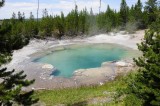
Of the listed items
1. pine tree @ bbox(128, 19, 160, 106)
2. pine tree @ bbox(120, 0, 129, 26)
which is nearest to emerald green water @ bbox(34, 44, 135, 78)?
pine tree @ bbox(120, 0, 129, 26)

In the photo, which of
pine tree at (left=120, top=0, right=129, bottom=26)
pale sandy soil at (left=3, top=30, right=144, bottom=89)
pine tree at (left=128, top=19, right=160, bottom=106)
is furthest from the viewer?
pine tree at (left=120, top=0, right=129, bottom=26)

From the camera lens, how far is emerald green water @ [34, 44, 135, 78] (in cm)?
5569

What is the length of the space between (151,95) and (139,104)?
100 centimetres

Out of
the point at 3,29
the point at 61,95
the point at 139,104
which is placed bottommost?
the point at 61,95

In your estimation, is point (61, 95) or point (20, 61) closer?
point (61, 95)

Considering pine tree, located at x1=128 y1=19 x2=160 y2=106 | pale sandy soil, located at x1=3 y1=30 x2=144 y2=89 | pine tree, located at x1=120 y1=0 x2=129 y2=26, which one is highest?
pine tree, located at x1=120 y1=0 x2=129 y2=26

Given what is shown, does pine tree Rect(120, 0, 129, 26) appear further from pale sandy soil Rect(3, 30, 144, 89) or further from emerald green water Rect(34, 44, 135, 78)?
pale sandy soil Rect(3, 30, 144, 89)

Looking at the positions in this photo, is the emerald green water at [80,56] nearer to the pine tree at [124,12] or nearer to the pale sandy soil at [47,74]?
the pale sandy soil at [47,74]

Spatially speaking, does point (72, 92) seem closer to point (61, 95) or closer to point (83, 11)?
point (61, 95)

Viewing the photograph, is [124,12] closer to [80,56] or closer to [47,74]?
[80,56]

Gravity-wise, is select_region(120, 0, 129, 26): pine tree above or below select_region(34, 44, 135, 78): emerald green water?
above

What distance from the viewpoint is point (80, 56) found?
6762cm

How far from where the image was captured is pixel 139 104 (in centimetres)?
1947

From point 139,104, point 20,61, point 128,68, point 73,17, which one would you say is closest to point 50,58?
point 20,61
